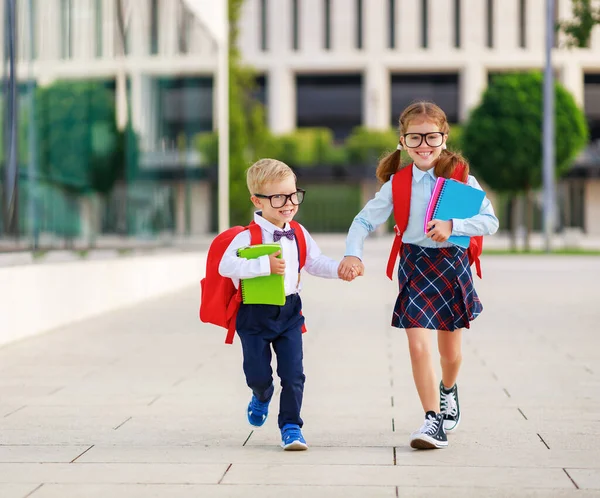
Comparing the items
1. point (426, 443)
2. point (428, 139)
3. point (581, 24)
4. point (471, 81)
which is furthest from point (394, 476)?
point (471, 81)

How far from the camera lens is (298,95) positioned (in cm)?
6481

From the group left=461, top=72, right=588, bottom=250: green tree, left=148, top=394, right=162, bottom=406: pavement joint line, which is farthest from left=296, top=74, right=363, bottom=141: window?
left=148, top=394, right=162, bottom=406: pavement joint line

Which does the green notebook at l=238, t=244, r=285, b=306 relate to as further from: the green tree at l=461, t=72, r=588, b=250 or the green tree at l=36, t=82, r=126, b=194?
the green tree at l=461, t=72, r=588, b=250

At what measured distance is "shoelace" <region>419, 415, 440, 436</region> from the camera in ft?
17.8

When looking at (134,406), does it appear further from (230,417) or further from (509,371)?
(509,371)

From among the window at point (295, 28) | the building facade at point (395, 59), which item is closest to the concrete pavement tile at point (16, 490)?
the building facade at point (395, 59)

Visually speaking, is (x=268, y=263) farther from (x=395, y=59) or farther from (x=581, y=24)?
(x=395, y=59)

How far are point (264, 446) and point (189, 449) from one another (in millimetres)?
357

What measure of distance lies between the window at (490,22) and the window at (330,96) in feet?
23.7

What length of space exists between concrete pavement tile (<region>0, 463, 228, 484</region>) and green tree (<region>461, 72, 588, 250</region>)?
33.8 metres

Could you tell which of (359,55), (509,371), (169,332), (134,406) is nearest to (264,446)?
(134,406)

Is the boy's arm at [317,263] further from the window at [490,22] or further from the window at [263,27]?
the window at [263,27]

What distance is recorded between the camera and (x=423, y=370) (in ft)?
18.3

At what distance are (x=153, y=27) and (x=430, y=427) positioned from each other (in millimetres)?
14170
